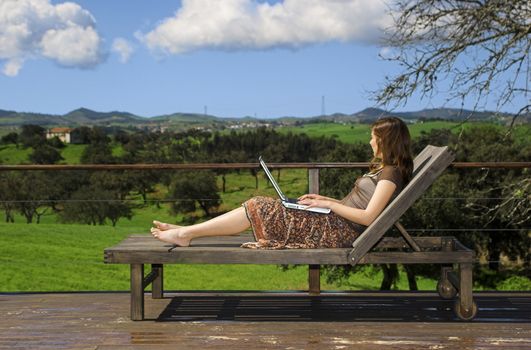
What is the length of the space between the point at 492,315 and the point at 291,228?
129 centimetres

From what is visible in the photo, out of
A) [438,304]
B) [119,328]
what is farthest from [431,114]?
[119,328]

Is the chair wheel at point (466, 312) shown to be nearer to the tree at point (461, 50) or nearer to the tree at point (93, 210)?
the tree at point (461, 50)

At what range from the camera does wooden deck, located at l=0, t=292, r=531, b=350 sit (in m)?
3.45

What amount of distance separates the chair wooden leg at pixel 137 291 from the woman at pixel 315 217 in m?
0.29

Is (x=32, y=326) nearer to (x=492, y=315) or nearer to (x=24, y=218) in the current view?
(x=492, y=315)

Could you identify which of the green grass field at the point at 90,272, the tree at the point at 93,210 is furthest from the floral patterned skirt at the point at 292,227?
the tree at the point at 93,210

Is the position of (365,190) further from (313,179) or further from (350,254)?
(313,179)

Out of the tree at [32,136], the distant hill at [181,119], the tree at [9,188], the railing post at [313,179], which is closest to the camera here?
the railing post at [313,179]

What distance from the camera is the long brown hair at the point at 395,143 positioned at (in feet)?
12.5

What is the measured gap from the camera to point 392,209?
363cm

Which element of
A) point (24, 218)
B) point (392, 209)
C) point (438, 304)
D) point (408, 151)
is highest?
point (408, 151)

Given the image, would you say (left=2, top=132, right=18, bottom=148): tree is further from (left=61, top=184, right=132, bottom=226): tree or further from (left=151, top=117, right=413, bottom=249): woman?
(left=151, top=117, right=413, bottom=249): woman

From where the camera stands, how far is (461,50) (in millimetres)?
8125

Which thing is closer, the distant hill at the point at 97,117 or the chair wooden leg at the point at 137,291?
the chair wooden leg at the point at 137,291
